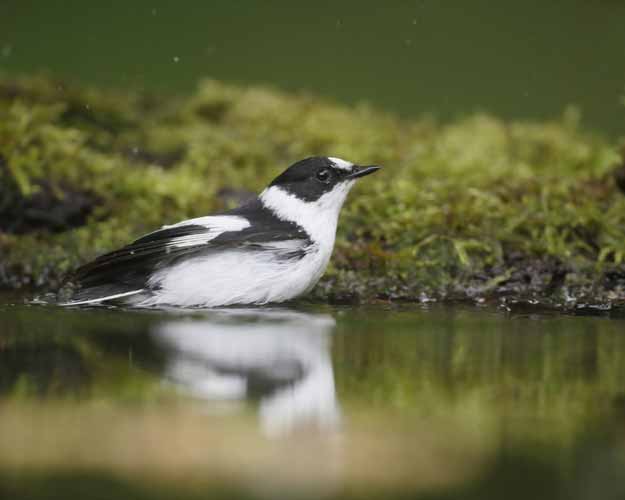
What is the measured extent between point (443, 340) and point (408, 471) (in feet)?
4.41

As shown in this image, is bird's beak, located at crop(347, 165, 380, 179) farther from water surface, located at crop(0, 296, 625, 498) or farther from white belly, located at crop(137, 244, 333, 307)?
water surface, located at crop(0, 296, 625, 498)

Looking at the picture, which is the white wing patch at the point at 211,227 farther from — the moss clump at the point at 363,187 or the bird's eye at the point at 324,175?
the moss clump at the point at 363,187

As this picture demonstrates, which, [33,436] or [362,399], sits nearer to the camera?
[33,436]

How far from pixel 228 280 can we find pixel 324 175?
2.53 feet

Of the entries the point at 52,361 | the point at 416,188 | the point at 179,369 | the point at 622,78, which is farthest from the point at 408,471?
the point at 622,78

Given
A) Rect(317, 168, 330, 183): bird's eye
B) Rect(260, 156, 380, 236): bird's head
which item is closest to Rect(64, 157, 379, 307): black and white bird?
Rect(260, 156, 380, 236): bird's head

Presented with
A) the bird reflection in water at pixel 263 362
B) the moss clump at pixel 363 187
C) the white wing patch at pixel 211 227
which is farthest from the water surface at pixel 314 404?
the moss clump at pixel 363 187

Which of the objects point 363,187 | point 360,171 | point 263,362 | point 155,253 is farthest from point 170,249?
point 363,187

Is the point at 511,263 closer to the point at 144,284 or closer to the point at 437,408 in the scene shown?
the point at 144,284

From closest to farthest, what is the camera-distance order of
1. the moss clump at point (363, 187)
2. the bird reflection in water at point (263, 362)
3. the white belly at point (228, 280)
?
1. the bird reflection in water at point (263, 362)
2. the white belly at point (228, 280)
3. the moss clump at point (363, 187)

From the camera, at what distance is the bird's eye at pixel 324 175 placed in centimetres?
410

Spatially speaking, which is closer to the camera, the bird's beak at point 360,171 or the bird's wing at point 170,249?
the bird's wing at point 170,249

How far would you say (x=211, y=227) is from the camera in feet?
12.2

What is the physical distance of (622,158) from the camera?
5.00 meters
